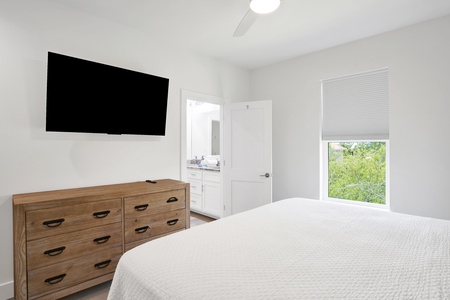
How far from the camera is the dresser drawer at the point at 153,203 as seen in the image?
228cm

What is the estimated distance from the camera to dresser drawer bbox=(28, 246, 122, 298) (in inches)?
70.8

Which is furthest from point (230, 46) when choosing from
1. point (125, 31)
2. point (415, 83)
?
point (415, 83)

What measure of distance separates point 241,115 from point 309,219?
2.22 meters

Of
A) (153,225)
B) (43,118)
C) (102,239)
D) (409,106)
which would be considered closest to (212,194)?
(153,225)

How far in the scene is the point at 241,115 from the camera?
144 inches

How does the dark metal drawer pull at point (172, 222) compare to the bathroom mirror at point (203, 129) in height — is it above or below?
below

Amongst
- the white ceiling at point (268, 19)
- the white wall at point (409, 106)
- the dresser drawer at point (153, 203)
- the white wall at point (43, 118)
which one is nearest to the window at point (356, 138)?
the white wall at point (409, 106)

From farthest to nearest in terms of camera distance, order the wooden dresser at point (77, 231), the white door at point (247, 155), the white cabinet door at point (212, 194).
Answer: the white cabinet door at point (212, 194), the white door at point (247, 155), the wooden dresser at point (77, 231)

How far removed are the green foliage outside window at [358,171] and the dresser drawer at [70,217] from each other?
9.08 ft

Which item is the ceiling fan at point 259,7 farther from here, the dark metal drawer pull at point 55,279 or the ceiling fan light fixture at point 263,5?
the dark metal drawer pull at point 55,279

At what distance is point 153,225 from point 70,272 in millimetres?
755

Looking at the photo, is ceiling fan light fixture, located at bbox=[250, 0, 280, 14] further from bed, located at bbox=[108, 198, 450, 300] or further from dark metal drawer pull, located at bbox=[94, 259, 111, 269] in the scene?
dark metal drawer pull, located at bbox=[94, 259, 111, 269]

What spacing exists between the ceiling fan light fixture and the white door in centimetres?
165

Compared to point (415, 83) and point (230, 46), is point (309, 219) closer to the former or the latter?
point (415, 83)
